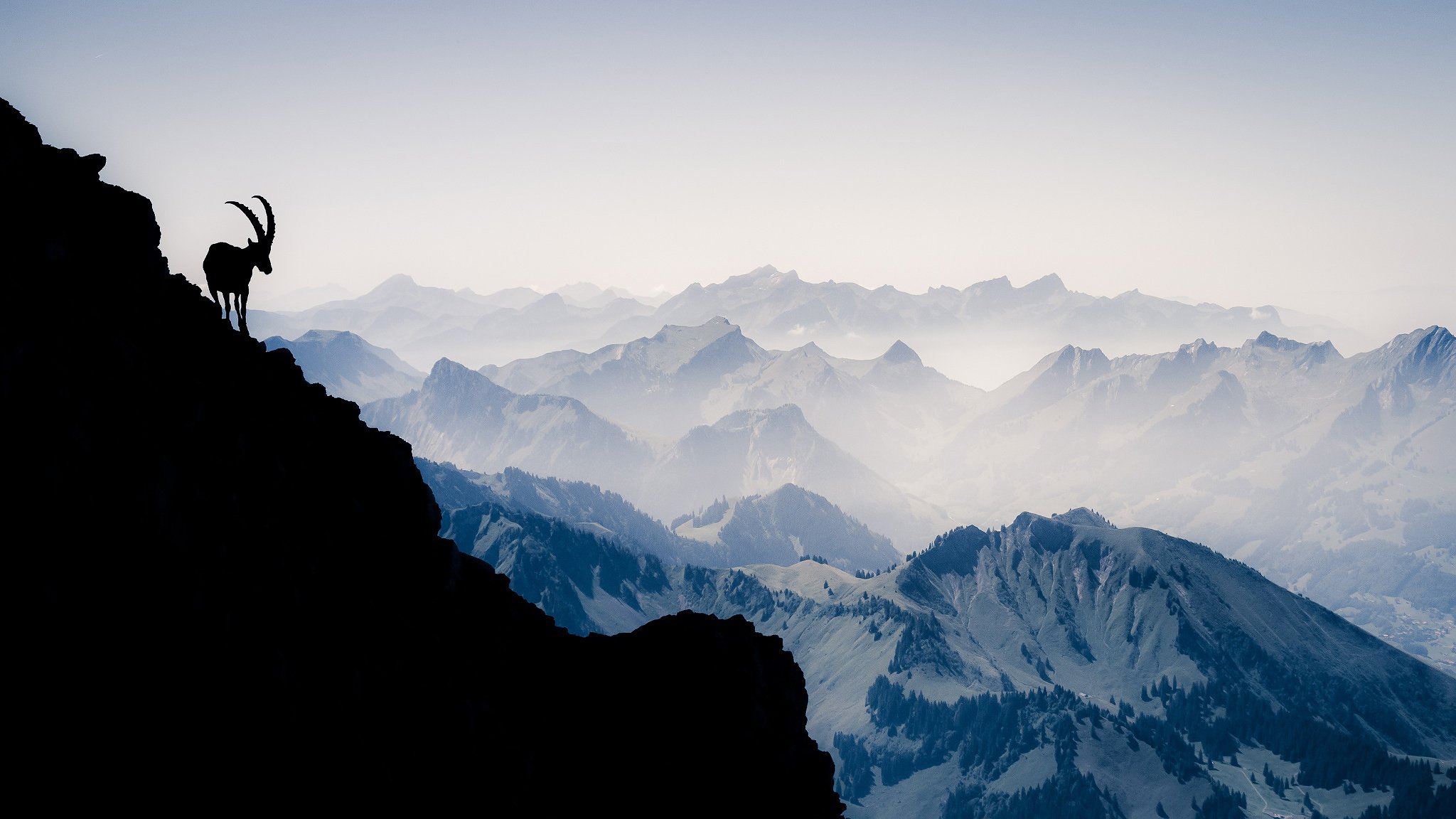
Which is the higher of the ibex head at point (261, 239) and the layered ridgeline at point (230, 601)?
the ibex head at point (261, 239)

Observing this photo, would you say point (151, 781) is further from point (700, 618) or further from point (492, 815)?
point (700, 618)

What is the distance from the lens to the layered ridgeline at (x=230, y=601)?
29703mm

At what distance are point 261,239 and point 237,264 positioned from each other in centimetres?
160

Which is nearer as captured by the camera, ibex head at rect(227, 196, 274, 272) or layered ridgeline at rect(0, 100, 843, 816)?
layered ridgeline at rect(0, 100, 843, 816)

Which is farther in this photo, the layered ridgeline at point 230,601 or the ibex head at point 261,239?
the ibex head at point 261,239

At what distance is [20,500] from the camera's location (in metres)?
29.0

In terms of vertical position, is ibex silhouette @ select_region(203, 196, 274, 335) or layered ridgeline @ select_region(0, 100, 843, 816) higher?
ibex silhouette @ select_region(203, 196, 274, 335)

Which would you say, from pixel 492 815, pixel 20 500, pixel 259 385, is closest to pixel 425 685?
pixel 492 815

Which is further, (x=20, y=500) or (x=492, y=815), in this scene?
(x=492, y=815)

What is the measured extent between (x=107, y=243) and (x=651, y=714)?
118ft

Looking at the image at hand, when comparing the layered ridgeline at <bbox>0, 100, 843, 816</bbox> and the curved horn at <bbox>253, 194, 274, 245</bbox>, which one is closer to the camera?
the layered ridgeline at <bbox>0, 100, 843, 816</bbox>

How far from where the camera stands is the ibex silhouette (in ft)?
144

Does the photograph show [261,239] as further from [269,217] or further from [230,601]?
[230,601]

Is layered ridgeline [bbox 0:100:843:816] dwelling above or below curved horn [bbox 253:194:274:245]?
below
